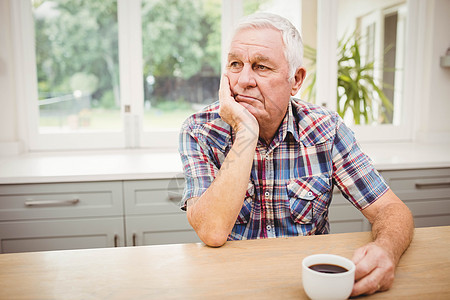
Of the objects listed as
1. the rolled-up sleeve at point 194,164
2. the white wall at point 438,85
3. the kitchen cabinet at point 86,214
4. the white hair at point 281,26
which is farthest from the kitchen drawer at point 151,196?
the white wall at point 438,85

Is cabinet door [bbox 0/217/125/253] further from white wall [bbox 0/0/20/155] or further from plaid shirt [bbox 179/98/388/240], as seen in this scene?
plaid shirt [bbox 179/98/388/240]

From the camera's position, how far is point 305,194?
4.27ft

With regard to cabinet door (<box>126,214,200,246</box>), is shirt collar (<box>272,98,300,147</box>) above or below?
above

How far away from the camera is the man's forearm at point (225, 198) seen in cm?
106

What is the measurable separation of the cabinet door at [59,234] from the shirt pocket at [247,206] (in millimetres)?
923

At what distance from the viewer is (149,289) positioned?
31.5 inches

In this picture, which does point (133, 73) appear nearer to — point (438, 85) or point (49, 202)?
point (49, 202)

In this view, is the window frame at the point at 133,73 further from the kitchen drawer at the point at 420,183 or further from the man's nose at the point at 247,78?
the man's nose at the point at 247,78

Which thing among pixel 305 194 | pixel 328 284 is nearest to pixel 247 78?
pixel 305 194

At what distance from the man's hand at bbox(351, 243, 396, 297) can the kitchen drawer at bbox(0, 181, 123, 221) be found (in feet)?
4.60

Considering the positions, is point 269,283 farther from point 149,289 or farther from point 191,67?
point 191,67

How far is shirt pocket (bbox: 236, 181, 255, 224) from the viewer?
1.28 m

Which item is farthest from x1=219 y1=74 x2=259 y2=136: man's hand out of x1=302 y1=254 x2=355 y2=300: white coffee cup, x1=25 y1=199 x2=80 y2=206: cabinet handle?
x1=25 y1=199 x2=80 y2=206: cabinet handle

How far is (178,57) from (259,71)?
1597 mm
